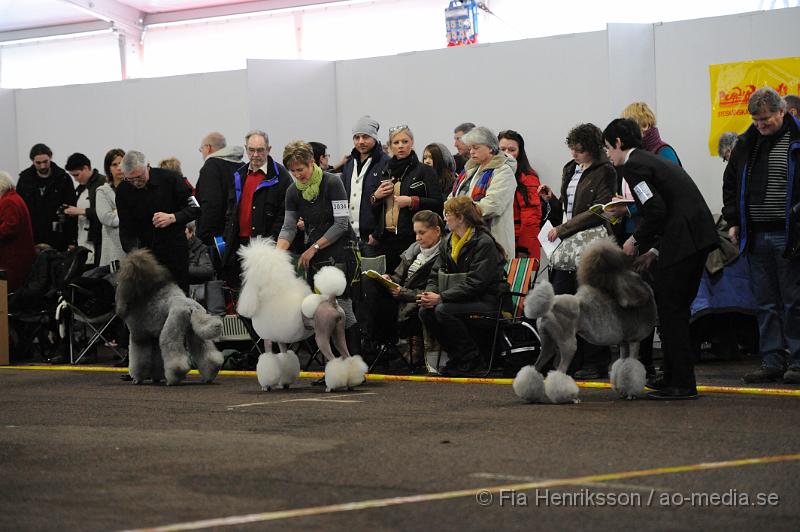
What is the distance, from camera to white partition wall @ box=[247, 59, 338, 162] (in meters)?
11.9

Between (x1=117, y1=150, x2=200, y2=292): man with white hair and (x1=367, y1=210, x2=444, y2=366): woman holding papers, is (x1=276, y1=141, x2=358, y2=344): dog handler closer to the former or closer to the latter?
(x1=367, y1=210, x2=444, y2=366): woman holding papers

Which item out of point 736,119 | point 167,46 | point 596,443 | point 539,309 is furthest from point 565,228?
point 167,46

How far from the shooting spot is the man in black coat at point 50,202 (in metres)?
11.3

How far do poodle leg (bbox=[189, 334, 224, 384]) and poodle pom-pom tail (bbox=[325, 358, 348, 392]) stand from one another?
1.12 m

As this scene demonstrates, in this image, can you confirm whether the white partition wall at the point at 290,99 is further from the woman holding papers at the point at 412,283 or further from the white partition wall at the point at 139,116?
the woman holding papers at the point at 412,283

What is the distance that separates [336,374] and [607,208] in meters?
1.96

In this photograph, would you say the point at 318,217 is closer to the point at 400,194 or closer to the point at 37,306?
the point at 400,194

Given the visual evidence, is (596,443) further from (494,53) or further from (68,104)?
(68,104)

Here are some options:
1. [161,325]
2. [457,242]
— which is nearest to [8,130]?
[161,325]

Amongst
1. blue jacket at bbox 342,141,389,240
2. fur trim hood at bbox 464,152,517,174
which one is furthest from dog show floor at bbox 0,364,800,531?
blue jacket at bbox 342,141,389,240

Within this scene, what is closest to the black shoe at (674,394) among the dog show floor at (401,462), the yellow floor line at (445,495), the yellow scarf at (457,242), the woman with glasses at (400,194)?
the dog show floor at (401,462)

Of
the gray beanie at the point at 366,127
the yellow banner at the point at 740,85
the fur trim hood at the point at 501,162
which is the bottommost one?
the fur trim hood at the point at 501,162

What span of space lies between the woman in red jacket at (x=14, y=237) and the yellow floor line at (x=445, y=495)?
762cm

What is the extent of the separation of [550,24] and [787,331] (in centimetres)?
657
